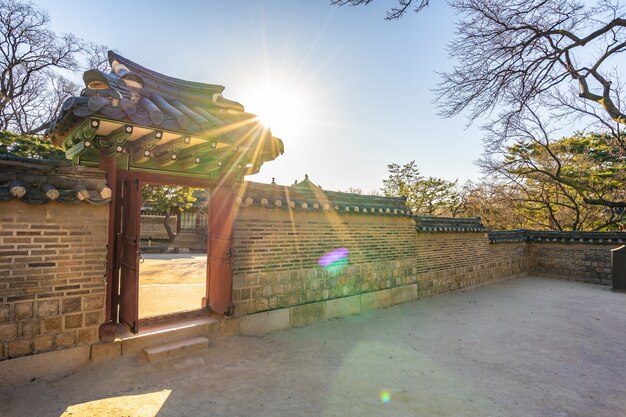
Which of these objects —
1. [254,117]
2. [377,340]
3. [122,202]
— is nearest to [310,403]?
[377,340]

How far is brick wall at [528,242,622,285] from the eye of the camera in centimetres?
1253

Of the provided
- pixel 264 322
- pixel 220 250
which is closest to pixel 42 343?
pixel 220 250

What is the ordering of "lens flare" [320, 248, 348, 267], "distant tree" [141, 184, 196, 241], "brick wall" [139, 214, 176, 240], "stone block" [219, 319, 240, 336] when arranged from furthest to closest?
1. "brick wall" [139, 214, 176, 240]
2. "distant tree" [141, 184, 196, 241]
3. "lens flare" [320, 248, 348, 267]
4. "stone block" [219, 319, 240, 336]

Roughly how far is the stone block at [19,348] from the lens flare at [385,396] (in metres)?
4.19

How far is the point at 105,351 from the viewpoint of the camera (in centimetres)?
427

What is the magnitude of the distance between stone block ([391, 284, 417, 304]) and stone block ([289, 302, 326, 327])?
2.48 metres

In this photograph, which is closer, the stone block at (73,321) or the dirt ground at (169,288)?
the stone block at (73,321)

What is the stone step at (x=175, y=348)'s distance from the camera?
4453 mm

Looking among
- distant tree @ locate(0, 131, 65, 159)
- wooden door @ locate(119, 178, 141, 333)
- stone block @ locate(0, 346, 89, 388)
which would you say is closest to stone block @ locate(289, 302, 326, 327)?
wooden door @ locate(119, 178, 141, 333)

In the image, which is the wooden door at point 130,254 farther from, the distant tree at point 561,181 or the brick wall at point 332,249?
the distant tree at point 561,181

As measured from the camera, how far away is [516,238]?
1379 centimetres

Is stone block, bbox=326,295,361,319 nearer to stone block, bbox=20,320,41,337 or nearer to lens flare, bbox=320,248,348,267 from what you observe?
lens flare, bbox=320,248,348,267

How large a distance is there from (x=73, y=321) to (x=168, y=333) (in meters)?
1.26

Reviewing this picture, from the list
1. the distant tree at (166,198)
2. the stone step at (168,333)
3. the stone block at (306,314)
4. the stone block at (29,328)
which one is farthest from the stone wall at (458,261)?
the distant tree at (166,198)
